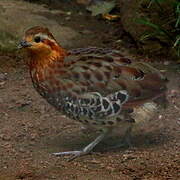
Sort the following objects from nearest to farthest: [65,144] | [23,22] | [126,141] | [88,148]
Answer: [88,148] < [126,141] < [65,144] < [23,22]

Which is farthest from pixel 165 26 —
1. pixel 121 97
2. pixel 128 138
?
pixel 121 97

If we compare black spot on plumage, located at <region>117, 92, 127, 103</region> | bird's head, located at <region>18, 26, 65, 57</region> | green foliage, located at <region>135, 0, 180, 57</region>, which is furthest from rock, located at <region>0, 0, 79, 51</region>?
black spot on plumage, located at <region>117, 92, 127, 103</region>

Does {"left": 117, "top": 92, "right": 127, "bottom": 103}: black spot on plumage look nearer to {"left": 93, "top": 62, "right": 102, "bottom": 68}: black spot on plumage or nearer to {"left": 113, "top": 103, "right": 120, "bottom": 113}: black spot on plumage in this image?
{"left": 113, "top": 103, "right": 120, "bottom": 113}: black spot on plumage

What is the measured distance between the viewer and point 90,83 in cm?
666

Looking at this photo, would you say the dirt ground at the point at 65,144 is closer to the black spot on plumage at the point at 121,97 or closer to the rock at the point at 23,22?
the black spot on plumage at the point at 121,97

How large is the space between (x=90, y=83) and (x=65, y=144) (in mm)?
873

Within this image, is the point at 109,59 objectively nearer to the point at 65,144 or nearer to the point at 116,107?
the point at 116,107

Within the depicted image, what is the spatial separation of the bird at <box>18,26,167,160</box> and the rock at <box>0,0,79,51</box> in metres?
2.71

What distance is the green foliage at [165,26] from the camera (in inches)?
347

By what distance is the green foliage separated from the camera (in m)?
8.81

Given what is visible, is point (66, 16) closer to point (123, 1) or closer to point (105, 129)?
point (123, 1)

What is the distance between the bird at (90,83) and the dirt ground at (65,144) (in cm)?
27

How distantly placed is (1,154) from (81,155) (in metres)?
0.79

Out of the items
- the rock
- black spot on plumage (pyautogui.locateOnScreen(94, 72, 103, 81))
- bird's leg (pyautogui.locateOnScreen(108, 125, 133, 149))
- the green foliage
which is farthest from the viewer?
the rock
